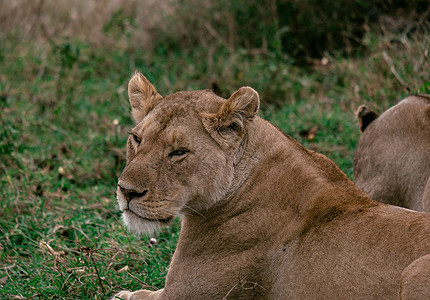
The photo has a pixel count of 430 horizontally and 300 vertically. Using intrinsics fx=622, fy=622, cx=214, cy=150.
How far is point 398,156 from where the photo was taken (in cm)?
497

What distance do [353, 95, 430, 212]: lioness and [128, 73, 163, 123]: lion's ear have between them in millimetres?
1969

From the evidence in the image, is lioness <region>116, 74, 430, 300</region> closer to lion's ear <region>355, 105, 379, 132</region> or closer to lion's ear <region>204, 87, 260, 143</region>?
lion's ear <region>204, 87, 260, 143</region>

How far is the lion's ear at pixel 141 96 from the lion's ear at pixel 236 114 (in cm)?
56

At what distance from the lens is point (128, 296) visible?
4152mm

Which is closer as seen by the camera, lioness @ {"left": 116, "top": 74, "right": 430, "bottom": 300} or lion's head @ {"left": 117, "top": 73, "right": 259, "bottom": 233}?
lioness @ {"left": 116, "top": 74, "right": 430, "bottom": 300}

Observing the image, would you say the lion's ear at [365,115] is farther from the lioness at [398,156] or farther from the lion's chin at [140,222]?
the lion's chin at [140,222]

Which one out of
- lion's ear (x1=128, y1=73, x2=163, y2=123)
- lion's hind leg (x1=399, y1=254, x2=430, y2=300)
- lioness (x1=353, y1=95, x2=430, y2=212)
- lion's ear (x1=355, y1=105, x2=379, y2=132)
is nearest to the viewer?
lion's hind leg (x1=399, y1=254, x2=430, y2=300)

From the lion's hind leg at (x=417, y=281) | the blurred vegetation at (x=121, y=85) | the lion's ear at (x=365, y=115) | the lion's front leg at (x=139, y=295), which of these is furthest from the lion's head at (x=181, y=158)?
the lion's ear at (x=365, y=115)

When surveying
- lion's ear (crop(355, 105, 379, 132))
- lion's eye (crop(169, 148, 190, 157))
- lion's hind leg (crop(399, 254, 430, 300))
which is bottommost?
lion's ear (crop(355, 105, 379, 132))

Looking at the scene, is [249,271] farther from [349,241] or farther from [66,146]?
[66,146]

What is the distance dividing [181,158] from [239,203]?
47 cm

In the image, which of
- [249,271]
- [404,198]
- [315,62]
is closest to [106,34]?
[315,62]

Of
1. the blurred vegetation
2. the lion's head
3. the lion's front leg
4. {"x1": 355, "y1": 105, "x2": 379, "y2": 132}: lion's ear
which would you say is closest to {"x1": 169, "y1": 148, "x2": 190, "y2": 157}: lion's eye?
the lion's head

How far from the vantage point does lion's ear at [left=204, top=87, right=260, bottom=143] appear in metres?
3.79
